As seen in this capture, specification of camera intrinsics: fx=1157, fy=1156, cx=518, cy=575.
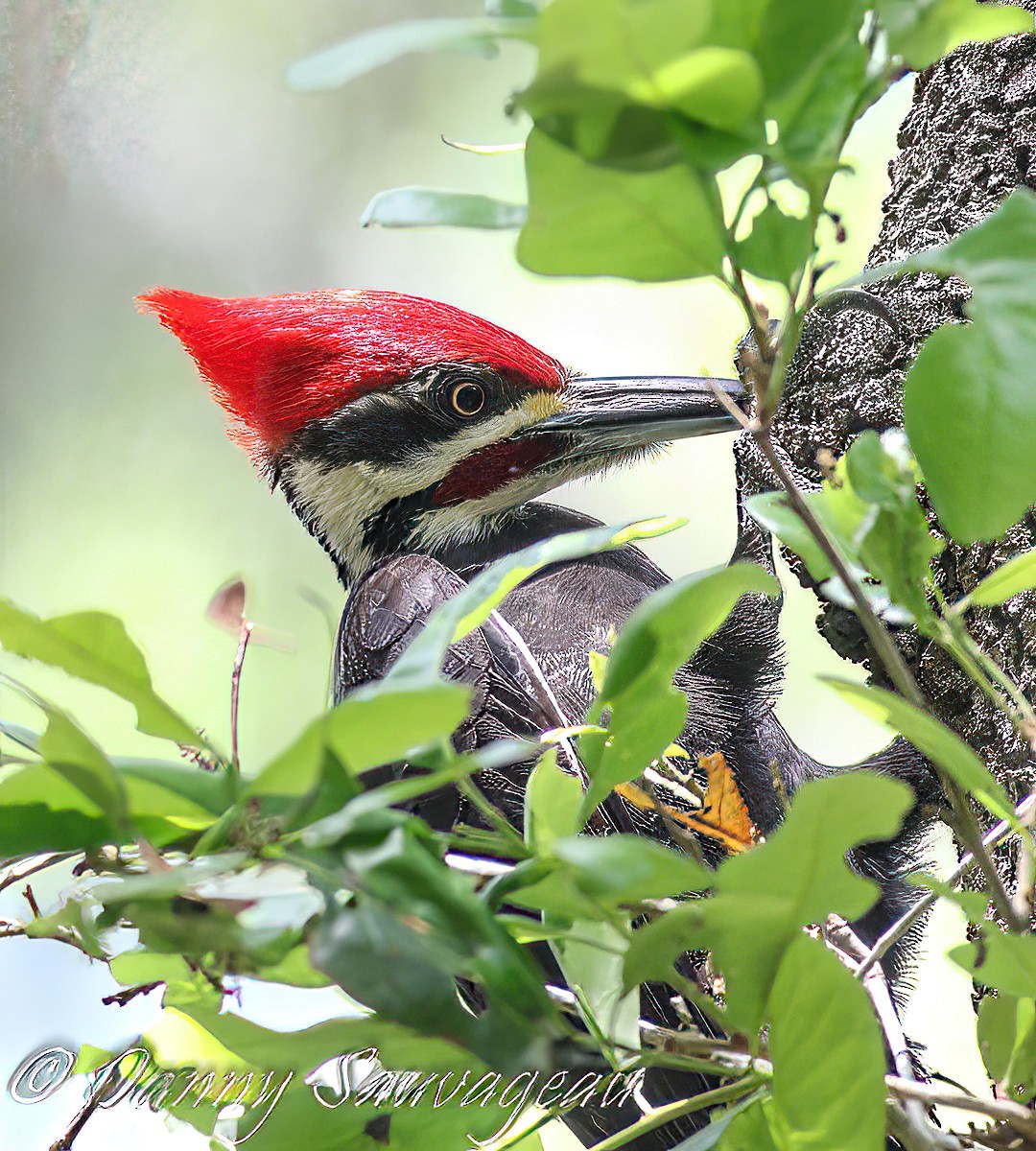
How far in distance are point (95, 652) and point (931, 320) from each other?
668 mm

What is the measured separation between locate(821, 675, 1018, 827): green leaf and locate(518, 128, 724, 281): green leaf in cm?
9

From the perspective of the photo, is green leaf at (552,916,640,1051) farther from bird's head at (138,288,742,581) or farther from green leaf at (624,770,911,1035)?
bird's head at (138,288,742,581)

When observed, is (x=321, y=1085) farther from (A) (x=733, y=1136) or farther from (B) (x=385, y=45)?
(B) (x=385, y=45)

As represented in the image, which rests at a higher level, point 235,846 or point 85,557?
point 85,557

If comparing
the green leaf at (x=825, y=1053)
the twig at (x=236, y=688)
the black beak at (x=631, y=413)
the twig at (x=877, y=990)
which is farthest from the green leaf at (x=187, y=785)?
the black beak at (x=631, y=413)

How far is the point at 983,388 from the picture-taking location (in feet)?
0.77

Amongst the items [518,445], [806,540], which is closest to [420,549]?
[518,445]

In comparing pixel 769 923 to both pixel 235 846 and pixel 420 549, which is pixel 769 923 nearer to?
pixel 235 846

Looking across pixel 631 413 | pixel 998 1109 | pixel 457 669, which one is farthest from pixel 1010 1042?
pixel 631 413

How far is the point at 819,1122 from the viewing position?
0.22 m

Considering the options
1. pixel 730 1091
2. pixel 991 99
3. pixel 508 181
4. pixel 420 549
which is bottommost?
pixel 730 1091

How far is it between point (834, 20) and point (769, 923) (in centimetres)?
16

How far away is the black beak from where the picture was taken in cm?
95

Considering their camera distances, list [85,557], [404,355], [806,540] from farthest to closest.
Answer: [85,557]
[404,355]
[806,540]
